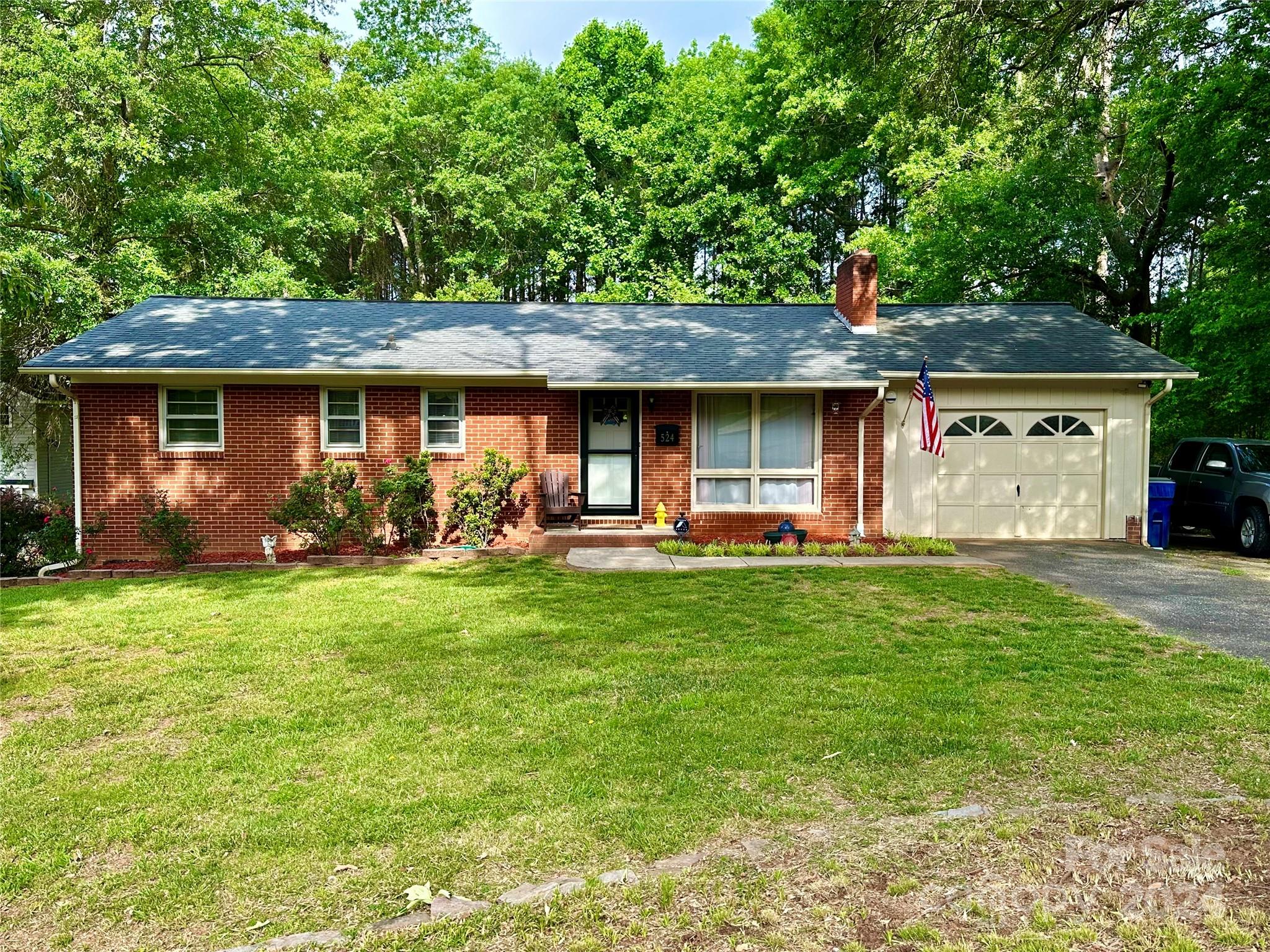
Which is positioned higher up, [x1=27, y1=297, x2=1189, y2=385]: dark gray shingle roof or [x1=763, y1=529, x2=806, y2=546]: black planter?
[x1=27, y1=297, x2=1189, y2=385]: dark gray shingle roof

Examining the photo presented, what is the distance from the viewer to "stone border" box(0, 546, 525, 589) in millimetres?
10148

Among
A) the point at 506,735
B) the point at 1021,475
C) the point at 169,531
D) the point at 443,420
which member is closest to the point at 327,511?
the point at 169,531

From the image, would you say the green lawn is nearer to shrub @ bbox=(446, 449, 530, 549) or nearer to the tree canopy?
the tree canopy

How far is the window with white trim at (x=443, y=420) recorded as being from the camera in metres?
12.3

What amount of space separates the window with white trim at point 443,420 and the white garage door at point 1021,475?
7.76 meters

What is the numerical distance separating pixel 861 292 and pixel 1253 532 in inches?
280

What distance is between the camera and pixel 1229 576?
31.7ft

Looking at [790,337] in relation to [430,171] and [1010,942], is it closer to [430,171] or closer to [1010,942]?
[1010,942]

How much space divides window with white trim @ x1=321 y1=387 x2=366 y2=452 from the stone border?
193 centimetres

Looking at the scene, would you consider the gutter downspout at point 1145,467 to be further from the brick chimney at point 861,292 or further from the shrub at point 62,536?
the shrub at point 62,536

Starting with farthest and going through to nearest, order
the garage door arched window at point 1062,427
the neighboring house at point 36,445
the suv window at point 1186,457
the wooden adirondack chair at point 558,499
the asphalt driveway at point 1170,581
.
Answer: the neighboring house at point 36,445 → the suv window at point 1186,457 → the garage door arched window at point 1062,427 → the wooden adirondack chair at point 558,499 → the asphalt driveway at point 1170,581

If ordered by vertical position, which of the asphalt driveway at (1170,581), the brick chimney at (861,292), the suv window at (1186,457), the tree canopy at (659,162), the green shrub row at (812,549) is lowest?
the asphalt driveway at (1170,581)

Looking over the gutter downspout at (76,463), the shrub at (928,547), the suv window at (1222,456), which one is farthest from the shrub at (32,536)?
the suv window at (1222,456)

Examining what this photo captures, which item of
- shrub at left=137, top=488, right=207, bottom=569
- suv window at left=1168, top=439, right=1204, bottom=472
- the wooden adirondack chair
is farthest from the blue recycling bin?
shrub at left=137, top=488, right=207, bottom=569
